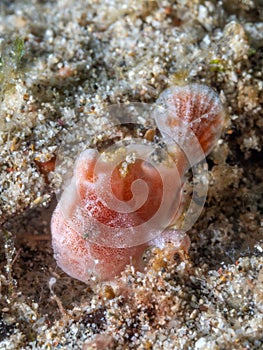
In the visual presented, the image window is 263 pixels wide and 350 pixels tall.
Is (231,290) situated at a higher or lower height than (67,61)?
lower

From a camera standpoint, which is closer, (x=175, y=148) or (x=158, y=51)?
(x=175, y=148)

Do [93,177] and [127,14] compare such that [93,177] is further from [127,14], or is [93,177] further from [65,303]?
[127,14]

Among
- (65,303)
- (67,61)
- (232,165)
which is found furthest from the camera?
(67,61)

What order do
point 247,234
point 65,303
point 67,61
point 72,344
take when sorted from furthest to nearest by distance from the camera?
point 67,61, point 247,234, point 65,303, point 72,344

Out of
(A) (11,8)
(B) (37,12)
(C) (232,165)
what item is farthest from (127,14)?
(C) (232,165)

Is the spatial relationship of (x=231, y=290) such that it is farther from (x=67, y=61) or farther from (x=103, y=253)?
(x=67, y=61)

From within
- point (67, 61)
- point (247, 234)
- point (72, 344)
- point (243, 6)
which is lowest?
point (72, 344)
